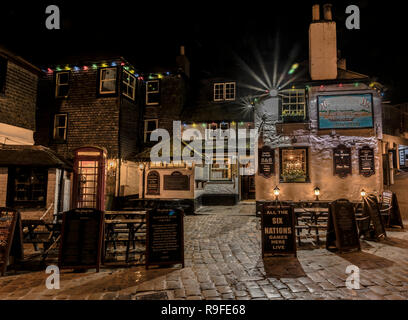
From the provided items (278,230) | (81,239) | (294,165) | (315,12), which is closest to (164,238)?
(81,239)

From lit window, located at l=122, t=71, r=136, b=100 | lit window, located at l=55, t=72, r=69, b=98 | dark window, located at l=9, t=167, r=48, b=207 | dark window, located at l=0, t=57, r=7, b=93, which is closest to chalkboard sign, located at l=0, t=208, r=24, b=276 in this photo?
dark window, located at l=9, t=167, r=48, b=207

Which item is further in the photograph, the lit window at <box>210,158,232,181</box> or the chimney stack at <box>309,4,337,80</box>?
the lit window at <box>210,158,232,181</box>

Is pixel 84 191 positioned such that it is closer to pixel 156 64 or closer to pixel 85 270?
pixel 85 270

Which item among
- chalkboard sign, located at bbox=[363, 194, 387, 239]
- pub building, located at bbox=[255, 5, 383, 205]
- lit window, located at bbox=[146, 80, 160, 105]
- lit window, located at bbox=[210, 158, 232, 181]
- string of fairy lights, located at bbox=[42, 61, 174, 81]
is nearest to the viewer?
chalkboard sign, located at bbox=[363, 194, 387, 239]

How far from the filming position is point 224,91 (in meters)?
17.4

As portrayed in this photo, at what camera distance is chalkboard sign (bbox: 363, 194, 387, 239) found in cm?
719

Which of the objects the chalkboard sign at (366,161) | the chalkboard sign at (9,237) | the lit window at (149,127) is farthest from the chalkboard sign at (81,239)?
the lit window at (149,127)

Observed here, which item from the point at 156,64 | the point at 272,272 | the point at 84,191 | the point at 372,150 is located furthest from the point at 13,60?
the point at 372,150

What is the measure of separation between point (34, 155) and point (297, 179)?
38.5ft

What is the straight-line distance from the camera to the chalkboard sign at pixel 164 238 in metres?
5.03

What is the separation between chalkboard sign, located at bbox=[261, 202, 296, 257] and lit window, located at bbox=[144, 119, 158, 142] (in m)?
12.6

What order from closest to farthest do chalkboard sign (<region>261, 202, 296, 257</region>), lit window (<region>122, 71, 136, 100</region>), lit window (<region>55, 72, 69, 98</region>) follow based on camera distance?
chalkboard sign (<region>261, 202, 296, 257</region>)
lit window (<region>122, 71, 136, 100</region>)
lit window (<region>55, 72, 69, 98</region>)

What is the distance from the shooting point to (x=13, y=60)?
1148 cm

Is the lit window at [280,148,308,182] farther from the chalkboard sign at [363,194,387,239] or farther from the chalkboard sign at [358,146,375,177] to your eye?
the chalkboard sign at [363,194,387,239]
